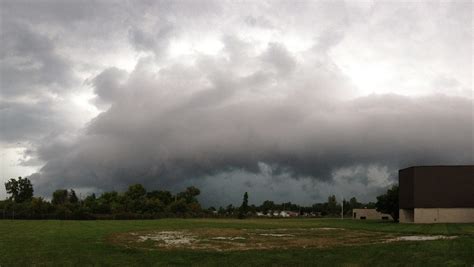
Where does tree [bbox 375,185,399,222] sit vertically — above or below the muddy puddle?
above

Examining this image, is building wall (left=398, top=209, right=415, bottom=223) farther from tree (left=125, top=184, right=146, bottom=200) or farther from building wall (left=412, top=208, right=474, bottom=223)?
tree (left=125, top=184, right=146, bottom=200)

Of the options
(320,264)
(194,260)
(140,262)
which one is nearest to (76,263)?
(140,262)

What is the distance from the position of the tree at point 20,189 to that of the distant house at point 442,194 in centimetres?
15103

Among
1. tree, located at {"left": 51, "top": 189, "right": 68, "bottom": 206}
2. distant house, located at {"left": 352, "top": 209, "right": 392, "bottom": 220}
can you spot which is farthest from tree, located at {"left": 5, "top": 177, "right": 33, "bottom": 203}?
distant house, located at {"left": 352, "top": 209, "right": 392, "bottom": 220}

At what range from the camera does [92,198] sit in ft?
617

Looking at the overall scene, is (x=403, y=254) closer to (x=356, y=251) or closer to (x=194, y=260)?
(x=356, y=251)

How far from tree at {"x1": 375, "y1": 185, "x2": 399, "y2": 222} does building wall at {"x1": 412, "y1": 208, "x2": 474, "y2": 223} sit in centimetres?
1650

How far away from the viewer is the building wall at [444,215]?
9150 cm

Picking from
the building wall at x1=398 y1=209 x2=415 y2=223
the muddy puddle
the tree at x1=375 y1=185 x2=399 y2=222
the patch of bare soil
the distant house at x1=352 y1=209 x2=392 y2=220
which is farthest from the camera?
the distant house at x1=352 y1=209 x2=392 y2=220

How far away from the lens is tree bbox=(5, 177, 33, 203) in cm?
18788

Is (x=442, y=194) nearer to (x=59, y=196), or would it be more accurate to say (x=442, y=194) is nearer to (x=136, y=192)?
(x=136, y=192)

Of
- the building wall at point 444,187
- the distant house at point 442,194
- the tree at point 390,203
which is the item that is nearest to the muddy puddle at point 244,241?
the distant house at point 442,194

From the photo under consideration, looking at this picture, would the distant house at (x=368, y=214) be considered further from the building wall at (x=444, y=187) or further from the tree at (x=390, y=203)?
the building wall at (x=444, y=187)

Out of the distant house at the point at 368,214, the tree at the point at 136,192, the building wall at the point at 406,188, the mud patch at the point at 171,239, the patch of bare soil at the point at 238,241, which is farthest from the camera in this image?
the tree at the point at 136,192
